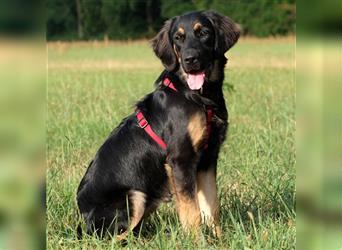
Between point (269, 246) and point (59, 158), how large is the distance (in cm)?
346

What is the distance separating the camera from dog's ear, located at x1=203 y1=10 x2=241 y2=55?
13.5ft

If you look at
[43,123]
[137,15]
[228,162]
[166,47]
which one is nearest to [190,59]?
[166,47]

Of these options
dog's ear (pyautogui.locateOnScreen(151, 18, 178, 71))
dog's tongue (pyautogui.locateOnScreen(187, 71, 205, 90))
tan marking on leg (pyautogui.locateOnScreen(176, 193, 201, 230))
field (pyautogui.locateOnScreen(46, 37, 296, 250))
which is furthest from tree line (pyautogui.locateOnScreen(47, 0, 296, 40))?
tan marking on leg (pyautogui.locateOnScreen(176, 193, 201, 230))

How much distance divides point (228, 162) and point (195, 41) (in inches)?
81.9

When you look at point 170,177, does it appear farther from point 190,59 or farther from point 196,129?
point 190,59

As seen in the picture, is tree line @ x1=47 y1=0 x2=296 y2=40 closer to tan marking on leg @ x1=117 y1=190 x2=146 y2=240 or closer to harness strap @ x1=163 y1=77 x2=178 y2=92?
harness strap @ x1=163 y1=77 x2=178 y2=92

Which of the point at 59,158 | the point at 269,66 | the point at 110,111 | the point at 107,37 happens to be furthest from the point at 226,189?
the point at 107,37

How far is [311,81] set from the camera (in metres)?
0.85

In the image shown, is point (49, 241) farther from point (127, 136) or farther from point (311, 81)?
point (311, 81)

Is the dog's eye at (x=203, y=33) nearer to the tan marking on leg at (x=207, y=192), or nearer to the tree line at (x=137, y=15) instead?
the tan marking on leg at (x=207, y=192)

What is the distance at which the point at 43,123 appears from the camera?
0.88 metres

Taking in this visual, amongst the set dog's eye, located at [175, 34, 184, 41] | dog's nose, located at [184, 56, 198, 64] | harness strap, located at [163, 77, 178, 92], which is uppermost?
dog's eye, located at [175, 34, 184, 41]

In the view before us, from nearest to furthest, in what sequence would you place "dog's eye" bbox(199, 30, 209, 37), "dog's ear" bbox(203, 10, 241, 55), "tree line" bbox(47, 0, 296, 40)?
1. "dog's eye" bbox(199, 30, 209, 37)
2. "dog's ear" bbox(203, 10, 241, 55)
3. "tree line" bbox(47, 0, 296, 40)

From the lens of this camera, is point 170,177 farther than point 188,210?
Yes
